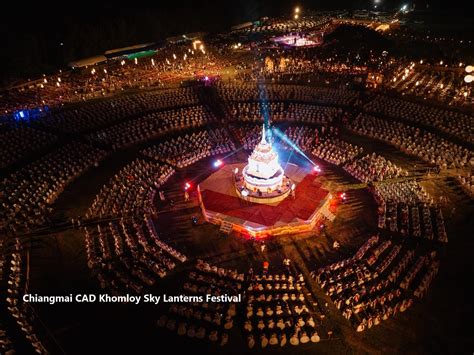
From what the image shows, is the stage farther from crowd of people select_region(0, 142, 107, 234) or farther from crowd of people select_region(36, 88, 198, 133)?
crowd of people select_region(36, 88, 198, 133)

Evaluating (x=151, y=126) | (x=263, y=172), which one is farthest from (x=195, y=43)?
(x=263, y=172)

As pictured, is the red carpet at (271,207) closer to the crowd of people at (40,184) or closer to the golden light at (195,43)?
the crowd of people at (40,184)

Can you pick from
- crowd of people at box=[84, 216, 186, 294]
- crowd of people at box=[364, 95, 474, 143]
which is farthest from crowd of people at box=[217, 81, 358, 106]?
crowd of people at box=[84, 216, 186, 294]

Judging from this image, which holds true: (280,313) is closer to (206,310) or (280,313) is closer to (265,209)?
(206,310)

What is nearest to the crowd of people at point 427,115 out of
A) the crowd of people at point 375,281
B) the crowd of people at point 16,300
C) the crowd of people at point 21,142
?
the crowd of people at point 375,281

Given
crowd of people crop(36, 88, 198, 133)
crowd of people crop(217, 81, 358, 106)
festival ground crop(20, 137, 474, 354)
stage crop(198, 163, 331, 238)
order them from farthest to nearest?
crowd of people crop(217, 81, 358, 106) → crowd of people crop(36, 88, 198, 133) → stage crop(198, 163, 331, 238) → festival ground crop(20, 137, 474, 354)

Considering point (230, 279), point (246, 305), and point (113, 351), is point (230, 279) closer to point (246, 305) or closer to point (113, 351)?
point (246, 305)
